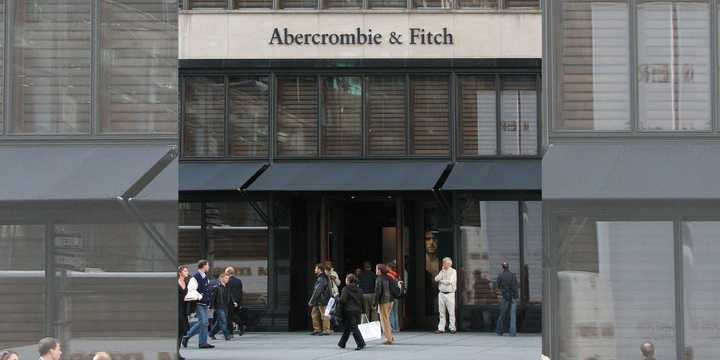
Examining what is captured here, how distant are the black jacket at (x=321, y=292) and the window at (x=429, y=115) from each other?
4.32 m

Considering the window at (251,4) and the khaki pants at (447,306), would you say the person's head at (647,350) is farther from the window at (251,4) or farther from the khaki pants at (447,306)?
the window at (251,4)

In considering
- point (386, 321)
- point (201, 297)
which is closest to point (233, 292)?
point (386, 321)

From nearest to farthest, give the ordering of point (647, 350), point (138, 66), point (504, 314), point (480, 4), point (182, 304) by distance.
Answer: point (647, 350)
point (138, 66)
point (182, 304)
point (504, 314)
point (480, 4)

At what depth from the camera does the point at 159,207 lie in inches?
704

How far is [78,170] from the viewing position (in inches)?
705

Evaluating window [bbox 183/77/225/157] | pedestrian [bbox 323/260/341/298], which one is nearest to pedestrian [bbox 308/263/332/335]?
pedestrian [bbox 323/260/341/298]

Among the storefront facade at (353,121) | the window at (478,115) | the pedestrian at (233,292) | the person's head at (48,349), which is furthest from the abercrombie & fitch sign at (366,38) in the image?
the person's head at (48,349)

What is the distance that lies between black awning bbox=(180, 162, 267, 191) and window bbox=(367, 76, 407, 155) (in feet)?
9.02

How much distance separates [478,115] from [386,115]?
2182mm

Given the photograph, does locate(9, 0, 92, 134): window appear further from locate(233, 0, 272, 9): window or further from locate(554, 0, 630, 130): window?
locate(233, 0, 272, 9): window

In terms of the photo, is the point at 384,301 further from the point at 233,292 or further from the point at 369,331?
the point at 233,292

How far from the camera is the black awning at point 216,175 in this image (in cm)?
3088

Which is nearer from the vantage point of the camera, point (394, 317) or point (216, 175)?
point (394, 317)

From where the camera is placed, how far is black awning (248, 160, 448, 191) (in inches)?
1201
